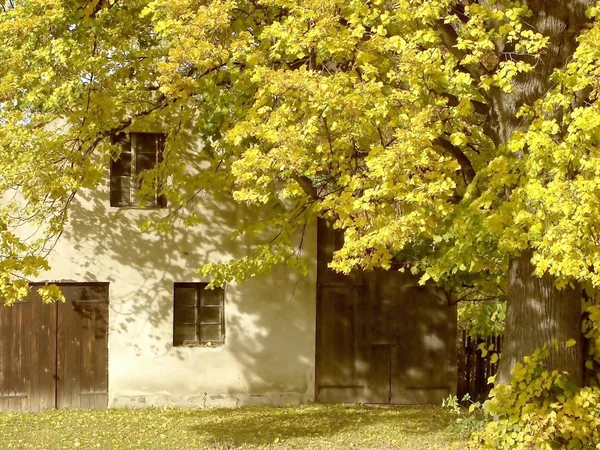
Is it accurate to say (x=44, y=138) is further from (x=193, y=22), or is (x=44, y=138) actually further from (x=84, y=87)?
(x=193, y=22)

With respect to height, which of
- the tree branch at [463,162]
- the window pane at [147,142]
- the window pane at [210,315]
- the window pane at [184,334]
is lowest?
the window pane at [184,334]

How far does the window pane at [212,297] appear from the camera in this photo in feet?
49.9

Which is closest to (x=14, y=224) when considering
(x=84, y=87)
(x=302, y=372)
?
(x=84, y=87)

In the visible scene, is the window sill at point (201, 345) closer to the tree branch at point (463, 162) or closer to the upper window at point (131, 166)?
the upper window at point (131, 166)

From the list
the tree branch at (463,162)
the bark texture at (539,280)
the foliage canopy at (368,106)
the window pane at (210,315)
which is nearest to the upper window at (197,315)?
the window pane at (210,315)

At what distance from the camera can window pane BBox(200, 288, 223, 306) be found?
599 inches

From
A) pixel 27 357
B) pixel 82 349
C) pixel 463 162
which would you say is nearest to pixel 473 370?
pixel 463 162

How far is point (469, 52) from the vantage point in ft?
33.6

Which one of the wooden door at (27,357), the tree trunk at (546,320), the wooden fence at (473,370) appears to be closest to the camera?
the tree trunk at (546,320)

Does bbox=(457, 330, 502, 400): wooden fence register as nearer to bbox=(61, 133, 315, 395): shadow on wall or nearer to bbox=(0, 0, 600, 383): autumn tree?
bbox=(61, 133, 315, 395): shadow on wall

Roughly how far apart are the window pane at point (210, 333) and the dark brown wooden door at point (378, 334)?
193cm

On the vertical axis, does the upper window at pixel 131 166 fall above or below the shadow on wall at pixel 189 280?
above

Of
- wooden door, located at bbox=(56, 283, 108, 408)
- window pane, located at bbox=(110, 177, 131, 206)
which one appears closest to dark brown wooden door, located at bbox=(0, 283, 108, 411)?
wooden door, located at bbox=(56, 283, 108, 408)

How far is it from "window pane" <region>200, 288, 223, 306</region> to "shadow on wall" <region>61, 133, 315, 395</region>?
203 mm
